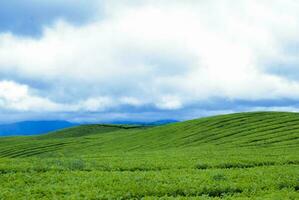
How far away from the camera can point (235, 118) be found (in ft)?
218

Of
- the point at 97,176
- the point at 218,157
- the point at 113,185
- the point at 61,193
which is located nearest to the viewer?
the point at 61,193

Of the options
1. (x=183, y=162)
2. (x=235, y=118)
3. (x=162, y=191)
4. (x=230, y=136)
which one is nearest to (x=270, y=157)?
(x=183, y=162)

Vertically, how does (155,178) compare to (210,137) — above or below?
below

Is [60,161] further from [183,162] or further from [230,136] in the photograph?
[230,136]

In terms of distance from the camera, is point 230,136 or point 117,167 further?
point 230,136

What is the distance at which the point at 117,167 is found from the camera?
2527 cm

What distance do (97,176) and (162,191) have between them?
4.39 m

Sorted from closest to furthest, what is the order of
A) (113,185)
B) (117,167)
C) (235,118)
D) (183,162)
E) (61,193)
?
(61,193), (113,185), (117,167), (183,162), (235,118)

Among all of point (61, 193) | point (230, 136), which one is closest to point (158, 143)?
point (230, 136)

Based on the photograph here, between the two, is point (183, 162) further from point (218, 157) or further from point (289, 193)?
point (289, 193)

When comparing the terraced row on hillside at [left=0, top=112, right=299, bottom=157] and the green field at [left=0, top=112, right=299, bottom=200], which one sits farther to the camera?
the terraced row on hillside at [left=0, top=112, right=299, bottom=157]

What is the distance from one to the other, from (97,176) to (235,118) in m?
47.3

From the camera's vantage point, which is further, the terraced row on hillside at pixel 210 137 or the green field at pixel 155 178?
the terraced row on hillside at pixel 210 137

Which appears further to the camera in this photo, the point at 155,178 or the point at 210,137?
the point at 210,137
